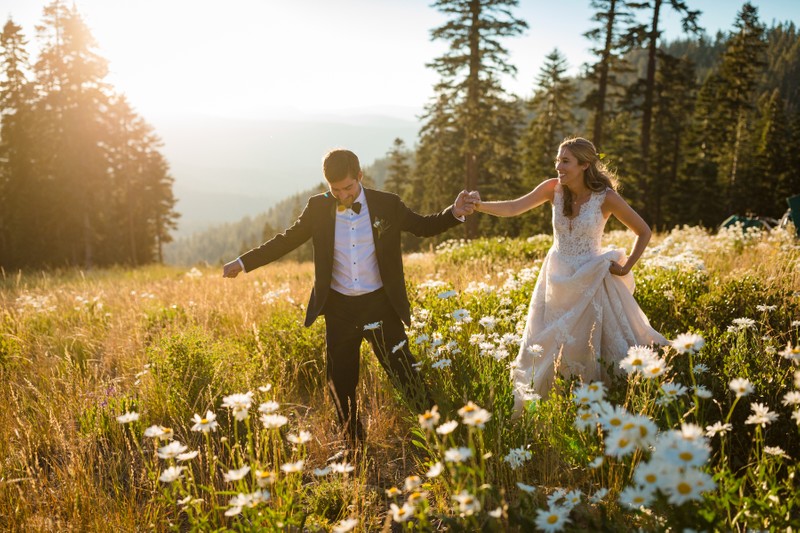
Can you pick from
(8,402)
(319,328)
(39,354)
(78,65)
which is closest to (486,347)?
(319,328)

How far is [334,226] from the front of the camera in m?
3.98

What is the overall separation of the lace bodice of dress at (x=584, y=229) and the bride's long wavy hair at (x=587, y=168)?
72mm

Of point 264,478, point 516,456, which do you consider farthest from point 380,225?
point 264,478

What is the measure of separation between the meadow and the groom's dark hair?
1.26 m

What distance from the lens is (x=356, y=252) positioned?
397cm

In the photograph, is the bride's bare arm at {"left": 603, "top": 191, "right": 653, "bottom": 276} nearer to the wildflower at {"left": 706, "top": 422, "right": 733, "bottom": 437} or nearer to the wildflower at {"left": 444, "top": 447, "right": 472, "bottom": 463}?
the wildflower at {"left": 706, "top": 422, "right": 733, "bottom": 437}

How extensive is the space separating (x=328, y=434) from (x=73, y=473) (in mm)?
1812

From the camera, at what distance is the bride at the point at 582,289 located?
419cm

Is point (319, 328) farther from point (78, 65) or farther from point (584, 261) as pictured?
point (78, 65)

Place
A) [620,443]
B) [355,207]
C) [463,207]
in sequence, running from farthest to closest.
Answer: [463,207] < [355,207] < [620,443]

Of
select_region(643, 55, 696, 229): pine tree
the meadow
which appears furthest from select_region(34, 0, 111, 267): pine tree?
select_region(643, 55, 696, 229): pine tree

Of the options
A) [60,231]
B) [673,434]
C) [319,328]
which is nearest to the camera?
[673,434]

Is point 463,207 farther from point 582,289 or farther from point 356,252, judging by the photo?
point 582,289

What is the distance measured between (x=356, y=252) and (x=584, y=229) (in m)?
2.11
